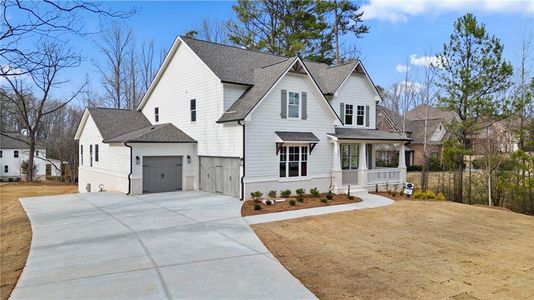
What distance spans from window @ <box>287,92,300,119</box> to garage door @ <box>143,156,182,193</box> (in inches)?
278

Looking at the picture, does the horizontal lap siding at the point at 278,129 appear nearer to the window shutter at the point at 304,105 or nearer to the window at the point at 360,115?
the window shutter at the point at 304,105

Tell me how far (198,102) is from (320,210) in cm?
984

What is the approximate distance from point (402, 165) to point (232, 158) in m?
12.7

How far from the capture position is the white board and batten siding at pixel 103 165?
790 inches

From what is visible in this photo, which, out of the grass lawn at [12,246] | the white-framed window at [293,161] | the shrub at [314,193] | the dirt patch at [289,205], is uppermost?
the white-framed window at [293,161]

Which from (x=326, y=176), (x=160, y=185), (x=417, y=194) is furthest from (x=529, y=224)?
(x=160, y=185)

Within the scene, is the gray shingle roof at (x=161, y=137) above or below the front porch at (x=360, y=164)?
above

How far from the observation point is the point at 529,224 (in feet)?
47.4

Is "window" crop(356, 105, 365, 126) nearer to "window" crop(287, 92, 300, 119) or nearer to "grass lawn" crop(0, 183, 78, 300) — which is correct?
"window" crop(287, 92, 300, 119)

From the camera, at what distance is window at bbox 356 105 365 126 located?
24.3 meters

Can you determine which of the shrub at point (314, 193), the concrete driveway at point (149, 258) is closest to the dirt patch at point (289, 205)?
the shrub at point (314, 193)

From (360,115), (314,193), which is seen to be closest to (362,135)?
(360,115)

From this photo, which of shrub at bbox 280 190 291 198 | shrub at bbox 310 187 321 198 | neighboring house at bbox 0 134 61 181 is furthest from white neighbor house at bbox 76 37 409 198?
neighboring house at bbox 0 134 61 181

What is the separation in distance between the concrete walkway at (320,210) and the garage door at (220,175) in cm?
439
